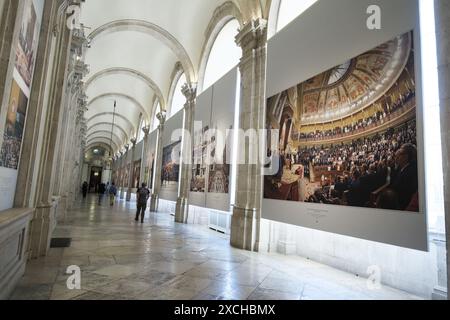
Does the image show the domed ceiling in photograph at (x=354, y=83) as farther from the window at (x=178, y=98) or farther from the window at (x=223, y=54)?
the window at (x=178, y=98)

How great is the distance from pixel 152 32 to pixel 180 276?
10.5m

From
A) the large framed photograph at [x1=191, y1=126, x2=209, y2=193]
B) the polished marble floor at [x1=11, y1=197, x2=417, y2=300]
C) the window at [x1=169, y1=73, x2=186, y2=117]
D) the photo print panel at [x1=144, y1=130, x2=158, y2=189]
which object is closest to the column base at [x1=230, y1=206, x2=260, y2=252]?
the polished marble floor at [x1=11, y1=197, x2=417, y2=300]

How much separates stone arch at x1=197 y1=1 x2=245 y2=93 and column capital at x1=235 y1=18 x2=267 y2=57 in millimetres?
680

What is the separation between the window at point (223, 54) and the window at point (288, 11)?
277 cm

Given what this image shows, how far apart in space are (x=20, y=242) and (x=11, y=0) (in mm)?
2884

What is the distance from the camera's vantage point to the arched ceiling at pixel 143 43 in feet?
35.8

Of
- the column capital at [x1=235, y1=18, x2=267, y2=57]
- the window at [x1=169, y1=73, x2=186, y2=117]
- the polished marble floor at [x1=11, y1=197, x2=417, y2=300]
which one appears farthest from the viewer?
the window at [x1=169, y1=73, x2=186, y2=117]

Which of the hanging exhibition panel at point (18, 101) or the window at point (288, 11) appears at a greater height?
the window at point (288, 11)

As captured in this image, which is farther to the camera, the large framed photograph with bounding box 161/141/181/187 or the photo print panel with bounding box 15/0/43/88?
the large framed photograph with bounding box 161/141/181/187

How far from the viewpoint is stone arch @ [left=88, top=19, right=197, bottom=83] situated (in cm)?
1135

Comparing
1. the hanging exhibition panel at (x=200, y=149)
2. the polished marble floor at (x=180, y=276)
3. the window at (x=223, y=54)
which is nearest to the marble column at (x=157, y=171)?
the hanging exhibition panel at (x=200, y=149)

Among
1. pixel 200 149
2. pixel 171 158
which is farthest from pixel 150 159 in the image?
pixel 200 149

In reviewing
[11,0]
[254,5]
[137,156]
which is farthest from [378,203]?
[137,156]

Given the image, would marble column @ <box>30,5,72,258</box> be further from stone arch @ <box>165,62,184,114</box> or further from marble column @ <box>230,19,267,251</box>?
stone arch @ <box>165,62,184,114</box>
